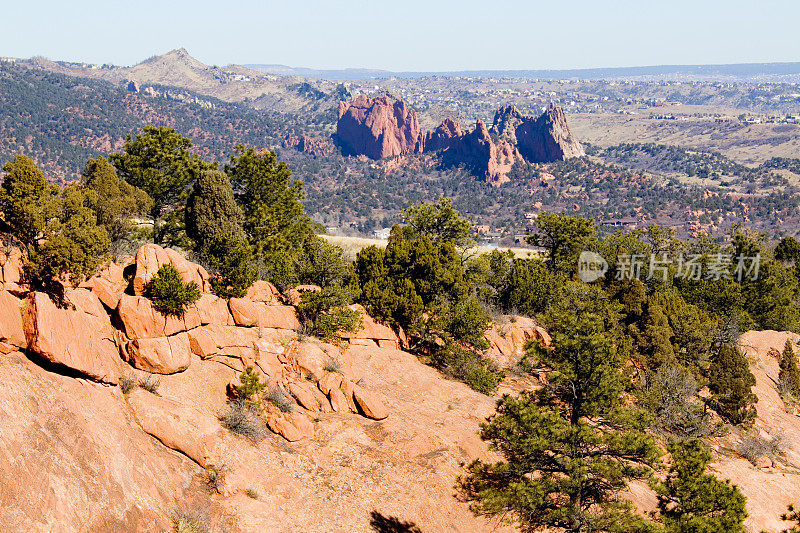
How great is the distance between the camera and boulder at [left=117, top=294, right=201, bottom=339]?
62.0ft

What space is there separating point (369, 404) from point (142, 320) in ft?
29.9

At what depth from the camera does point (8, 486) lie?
11.3 metres

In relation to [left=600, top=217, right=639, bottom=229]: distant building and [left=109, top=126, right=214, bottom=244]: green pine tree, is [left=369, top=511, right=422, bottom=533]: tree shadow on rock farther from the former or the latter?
[left=600, top=217, right=639, bottom=229]: distant building

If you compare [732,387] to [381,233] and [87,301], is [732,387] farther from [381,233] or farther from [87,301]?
[381,233]

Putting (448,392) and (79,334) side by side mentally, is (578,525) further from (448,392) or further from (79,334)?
(79,334)

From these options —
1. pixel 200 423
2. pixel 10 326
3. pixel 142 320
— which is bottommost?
pixel 200 423

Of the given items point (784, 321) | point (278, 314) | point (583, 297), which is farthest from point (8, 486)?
point (784, 321)

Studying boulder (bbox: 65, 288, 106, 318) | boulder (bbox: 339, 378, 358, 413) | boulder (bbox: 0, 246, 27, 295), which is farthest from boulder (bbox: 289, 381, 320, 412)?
boulder (bbox: 0, 246, 27, 295)

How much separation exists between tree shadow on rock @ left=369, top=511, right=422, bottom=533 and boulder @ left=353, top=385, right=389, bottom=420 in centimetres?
474

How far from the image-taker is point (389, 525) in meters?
17.4

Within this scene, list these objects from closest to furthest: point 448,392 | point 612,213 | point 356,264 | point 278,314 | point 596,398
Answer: point 596,398, point 278,314, point 448,392, point 356,264, point 612,213

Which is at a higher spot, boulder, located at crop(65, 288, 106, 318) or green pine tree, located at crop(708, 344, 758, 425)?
boulder, located at crop(65, 288, 106, 318)

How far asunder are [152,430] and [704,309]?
47916 millimetres

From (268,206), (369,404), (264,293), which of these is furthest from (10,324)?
(268,206)
